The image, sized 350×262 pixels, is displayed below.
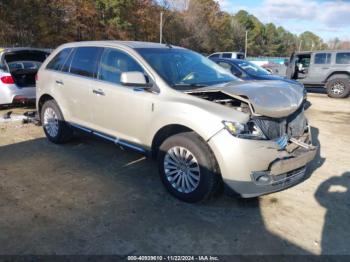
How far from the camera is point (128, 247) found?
3107 millimetres

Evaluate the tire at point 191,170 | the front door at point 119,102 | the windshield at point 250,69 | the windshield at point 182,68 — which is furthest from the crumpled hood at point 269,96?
the windshield at point 250,69

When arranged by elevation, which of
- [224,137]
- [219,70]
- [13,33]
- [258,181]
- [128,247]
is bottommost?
[128,247]

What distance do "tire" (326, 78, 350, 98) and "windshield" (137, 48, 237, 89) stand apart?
32.7 ft

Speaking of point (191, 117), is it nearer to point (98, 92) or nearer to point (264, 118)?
point (264, 118)

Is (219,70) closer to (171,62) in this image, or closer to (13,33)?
(171,62)

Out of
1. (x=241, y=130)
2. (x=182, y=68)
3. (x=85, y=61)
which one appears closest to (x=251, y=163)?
(x=241, y=130)

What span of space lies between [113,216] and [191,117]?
1.36m

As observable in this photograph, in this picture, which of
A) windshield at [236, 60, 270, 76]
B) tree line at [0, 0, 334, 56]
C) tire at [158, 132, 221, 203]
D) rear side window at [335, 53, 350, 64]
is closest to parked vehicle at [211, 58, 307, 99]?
windshield at [236, 60, 270, 76]

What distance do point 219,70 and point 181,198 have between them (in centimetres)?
216

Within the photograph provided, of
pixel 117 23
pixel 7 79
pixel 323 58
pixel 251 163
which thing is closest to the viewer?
pixel 251 163

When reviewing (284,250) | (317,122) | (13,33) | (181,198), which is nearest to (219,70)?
(181,198)

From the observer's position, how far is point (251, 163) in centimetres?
344

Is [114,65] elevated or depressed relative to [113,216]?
elevated

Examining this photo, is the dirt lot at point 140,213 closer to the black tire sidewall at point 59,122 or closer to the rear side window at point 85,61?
the black tire sidewall at point 59,122
